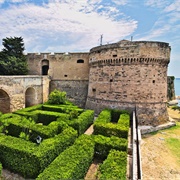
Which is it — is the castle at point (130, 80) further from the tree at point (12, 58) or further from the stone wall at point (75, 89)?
the tree at point (12, 58)

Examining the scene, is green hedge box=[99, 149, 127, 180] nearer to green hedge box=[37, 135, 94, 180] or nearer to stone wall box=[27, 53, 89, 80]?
green hedge box=[37, 135, 94, 180]

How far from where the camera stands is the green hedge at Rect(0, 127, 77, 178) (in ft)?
21.7

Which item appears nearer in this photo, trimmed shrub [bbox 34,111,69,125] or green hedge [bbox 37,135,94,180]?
green hedge [bbox 37,135,94,180]

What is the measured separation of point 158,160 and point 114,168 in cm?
566

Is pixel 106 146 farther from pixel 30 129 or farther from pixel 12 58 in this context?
pixel 12 58

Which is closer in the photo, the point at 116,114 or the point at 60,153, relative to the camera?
the point at 60,153

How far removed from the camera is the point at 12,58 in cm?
1925

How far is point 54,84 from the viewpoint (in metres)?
21.5

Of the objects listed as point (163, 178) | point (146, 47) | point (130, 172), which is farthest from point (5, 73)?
point (163, 178)

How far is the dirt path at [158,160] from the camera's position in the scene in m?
8.44

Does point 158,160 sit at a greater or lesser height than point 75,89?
lesser

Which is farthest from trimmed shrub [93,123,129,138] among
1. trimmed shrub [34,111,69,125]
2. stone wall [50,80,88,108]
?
stone wall [50,80,88,108]

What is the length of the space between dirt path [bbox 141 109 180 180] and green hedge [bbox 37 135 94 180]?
398 cm

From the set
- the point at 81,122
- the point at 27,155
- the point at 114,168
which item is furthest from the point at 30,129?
the point at 114,168
